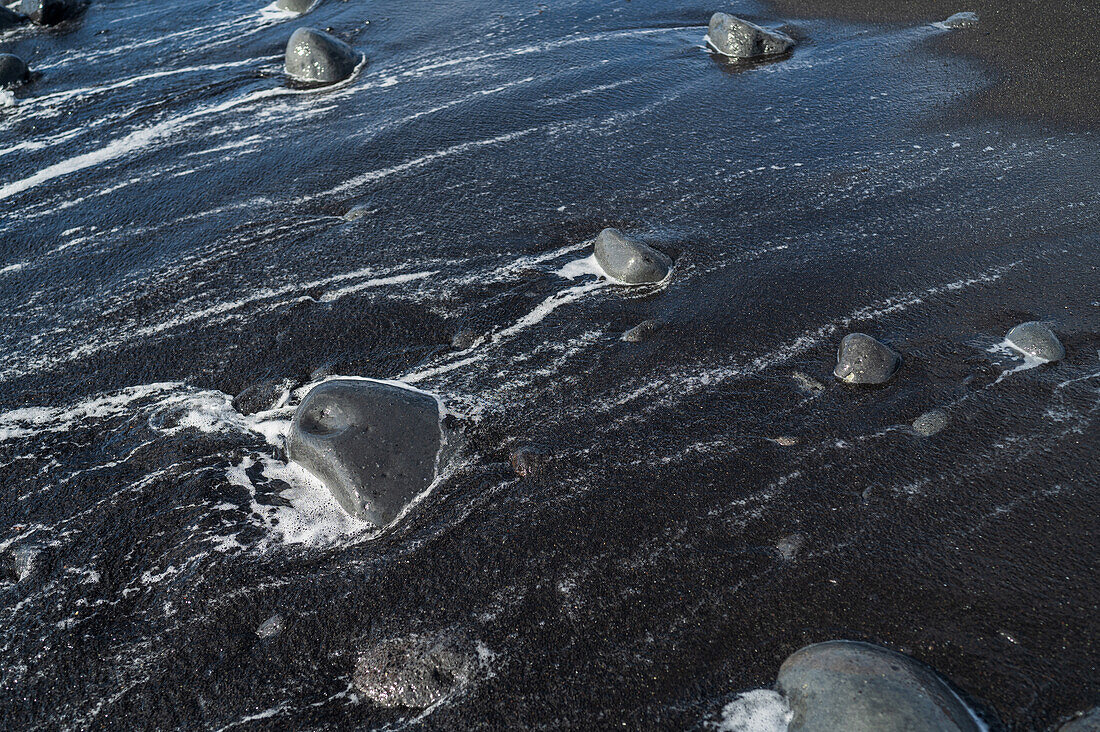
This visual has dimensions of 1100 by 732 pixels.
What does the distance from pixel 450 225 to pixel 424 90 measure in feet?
9.01

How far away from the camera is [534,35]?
28.2 ft

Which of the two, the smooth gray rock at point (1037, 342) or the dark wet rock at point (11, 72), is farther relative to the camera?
the dark wet rock at point (11, 72)

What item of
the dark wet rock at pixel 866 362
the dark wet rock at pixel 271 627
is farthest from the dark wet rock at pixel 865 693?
the dark wet rock at pixel 271 627

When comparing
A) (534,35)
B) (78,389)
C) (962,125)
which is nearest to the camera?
(78,389)

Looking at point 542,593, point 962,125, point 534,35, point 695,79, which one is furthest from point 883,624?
point 534,35

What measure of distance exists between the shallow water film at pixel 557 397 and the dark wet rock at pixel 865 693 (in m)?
0.10

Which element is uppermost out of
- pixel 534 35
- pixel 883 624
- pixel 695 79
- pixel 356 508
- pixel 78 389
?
pixel 534 35

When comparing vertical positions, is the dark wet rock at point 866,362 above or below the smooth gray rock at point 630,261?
below

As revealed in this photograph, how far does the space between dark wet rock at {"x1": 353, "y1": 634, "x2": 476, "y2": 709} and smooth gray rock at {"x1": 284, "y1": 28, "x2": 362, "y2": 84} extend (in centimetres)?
673

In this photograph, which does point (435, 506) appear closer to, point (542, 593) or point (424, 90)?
point (542, 593)

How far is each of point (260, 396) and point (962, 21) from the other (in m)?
8.04

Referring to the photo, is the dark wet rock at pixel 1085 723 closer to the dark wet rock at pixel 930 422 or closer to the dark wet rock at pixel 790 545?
the dark wet rock at pixel 790 545

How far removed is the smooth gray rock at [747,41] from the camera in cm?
777

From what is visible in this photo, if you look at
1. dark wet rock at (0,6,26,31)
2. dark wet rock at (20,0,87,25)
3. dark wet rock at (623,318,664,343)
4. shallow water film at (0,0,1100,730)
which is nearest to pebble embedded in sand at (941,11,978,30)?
shallow water film at (0,0,1100,730)
